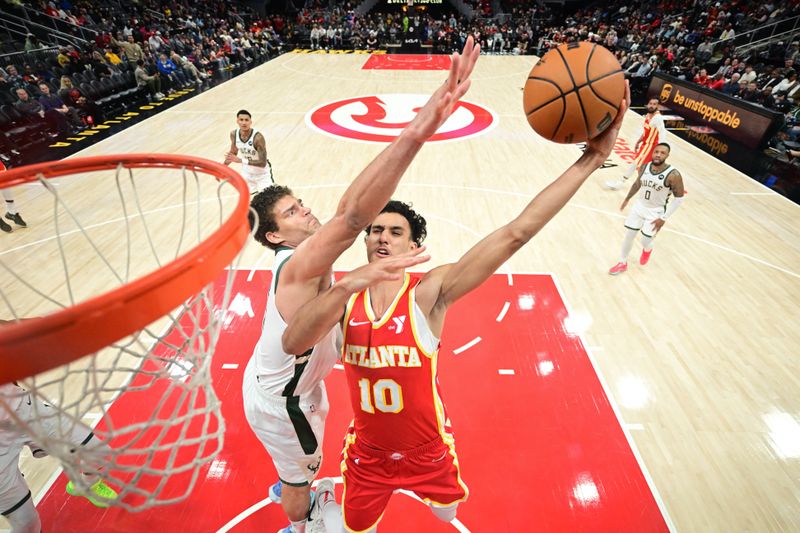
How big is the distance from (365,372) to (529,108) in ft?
5.45

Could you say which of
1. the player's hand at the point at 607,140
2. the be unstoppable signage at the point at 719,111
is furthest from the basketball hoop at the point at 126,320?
the be unstoppable signage at the point at 719,111

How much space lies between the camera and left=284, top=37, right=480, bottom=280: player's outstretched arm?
47.3 inches

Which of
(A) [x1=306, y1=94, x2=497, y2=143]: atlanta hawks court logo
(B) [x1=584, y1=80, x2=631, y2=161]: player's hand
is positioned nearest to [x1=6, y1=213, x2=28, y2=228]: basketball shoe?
(A) [x1=306, y1=94, x2=497, y2=143]: atlanta hawks court logo

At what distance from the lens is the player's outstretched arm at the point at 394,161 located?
1202 millimetres

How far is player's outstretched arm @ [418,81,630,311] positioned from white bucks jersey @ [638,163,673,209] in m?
3.55

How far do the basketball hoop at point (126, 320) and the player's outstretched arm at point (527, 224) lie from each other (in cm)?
92

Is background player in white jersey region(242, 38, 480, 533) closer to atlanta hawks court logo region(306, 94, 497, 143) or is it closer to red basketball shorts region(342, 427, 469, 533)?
red basketball shorts region(342, 427, 469, 533)

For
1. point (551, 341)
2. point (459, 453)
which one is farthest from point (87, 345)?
point (551, 341)

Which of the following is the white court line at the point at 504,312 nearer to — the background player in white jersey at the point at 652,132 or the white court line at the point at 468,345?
the white court line at the point at 468,345

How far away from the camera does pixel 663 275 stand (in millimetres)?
5402

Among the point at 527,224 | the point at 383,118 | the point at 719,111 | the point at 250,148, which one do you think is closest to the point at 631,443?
the point at 527,224

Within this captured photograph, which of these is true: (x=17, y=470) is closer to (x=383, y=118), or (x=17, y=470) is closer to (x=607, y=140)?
(x=607, y=140)

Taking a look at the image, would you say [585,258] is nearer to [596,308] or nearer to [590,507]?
[596,308]

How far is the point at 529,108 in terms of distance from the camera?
2.32m
